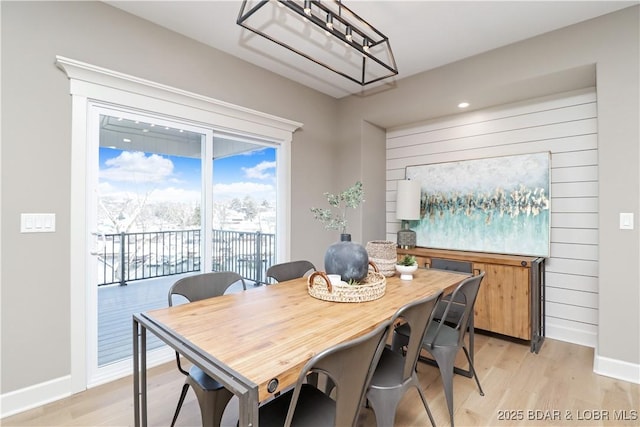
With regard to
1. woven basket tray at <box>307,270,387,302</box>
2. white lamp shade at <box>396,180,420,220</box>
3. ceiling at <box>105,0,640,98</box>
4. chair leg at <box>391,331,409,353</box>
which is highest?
ceiling at <box>105,0,640,98</box>

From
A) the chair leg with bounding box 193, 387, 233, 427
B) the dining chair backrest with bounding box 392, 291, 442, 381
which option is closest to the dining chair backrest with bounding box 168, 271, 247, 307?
the chair leg with bounding box 193, 387, 233, 427

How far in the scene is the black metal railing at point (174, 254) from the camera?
8.16ft

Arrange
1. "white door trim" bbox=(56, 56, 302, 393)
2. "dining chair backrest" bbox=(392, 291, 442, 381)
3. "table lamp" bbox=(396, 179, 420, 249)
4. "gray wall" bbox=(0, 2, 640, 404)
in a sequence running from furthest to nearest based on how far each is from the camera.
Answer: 1. "table lamp" bbox=(396, 179, 420, 249)
2. "white door trim" bbox=(56, 56, 302, 393)
3. "gray wall" bbox=(0, 2, 640, 404)
4. "dining chair backrest" bbox=(392, 291, 442, 381)

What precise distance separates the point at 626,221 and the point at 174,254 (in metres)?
3.62

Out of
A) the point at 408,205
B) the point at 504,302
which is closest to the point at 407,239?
the point at 408,205

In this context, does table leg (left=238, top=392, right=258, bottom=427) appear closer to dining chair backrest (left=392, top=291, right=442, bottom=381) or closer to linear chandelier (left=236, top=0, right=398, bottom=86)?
dining chair backrest (left=392, top=291, right=442, bottom=381)

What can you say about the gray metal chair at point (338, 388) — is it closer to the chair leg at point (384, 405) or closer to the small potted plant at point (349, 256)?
the chair leg at point (384, 405)

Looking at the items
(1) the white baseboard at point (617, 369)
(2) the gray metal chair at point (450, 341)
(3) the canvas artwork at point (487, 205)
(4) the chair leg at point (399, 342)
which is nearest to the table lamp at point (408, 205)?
(3) the canvas artwork at point (487, 205)

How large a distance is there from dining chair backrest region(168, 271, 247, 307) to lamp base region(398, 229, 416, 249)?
2211mm

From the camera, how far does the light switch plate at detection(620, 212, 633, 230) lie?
7.69 ft

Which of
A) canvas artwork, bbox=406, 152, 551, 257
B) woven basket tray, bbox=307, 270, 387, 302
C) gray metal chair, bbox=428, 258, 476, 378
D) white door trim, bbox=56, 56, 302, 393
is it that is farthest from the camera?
canvas artwork, bbox=406, 152, 551, 257

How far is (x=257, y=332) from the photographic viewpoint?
1315 millimetres

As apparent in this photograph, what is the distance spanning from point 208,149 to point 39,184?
4.11 ft

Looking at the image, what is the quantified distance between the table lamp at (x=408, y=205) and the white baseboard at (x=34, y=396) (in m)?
3.23
